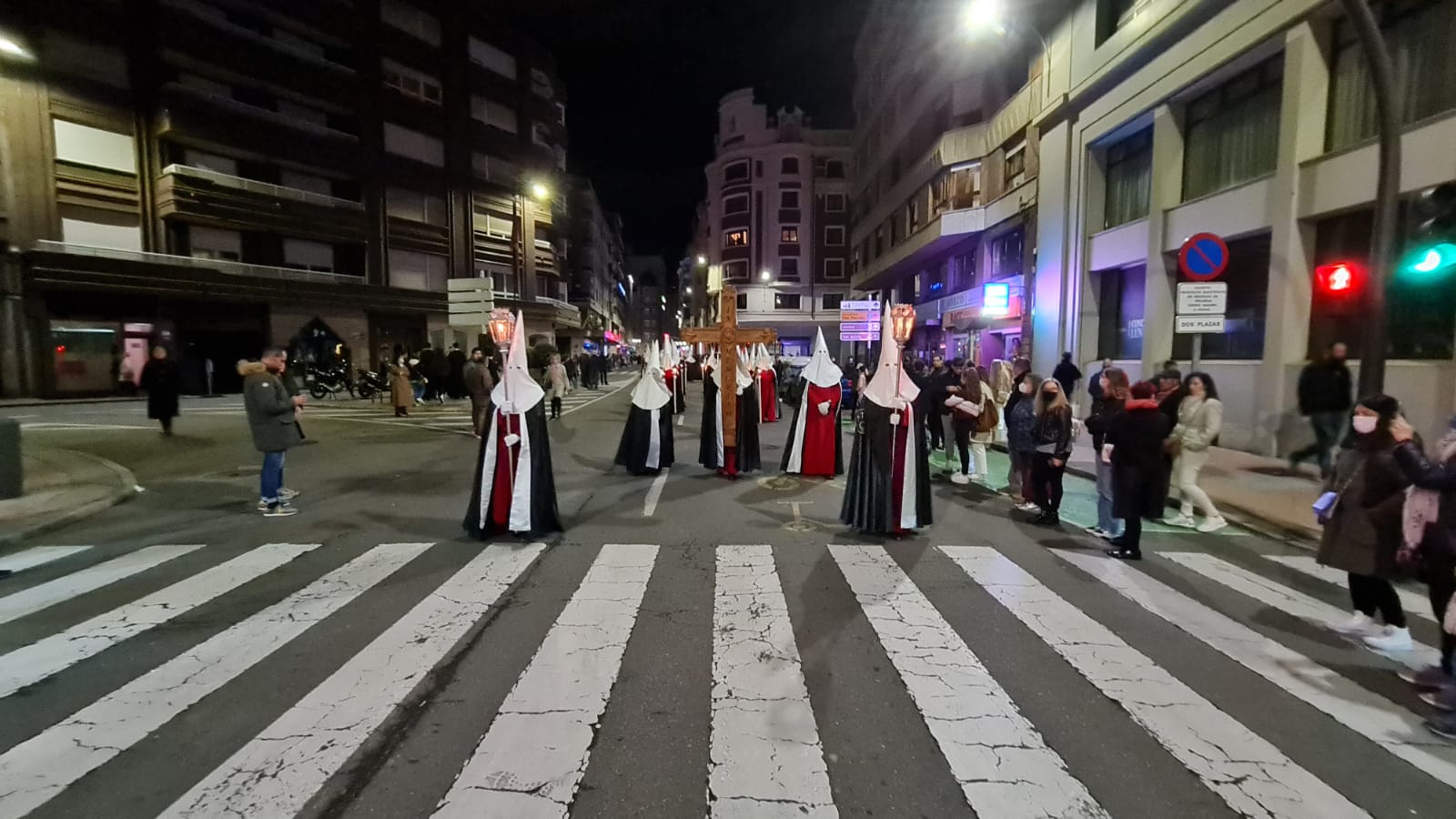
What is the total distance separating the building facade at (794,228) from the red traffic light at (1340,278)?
5114 cm

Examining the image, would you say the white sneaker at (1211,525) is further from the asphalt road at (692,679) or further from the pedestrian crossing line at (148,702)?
the pedestrian crossing line at (148,702)

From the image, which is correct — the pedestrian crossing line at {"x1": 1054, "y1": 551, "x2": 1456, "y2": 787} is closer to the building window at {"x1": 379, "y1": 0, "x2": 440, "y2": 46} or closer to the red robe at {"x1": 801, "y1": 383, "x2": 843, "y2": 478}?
the red robe at {"x1": 801, "y1": 383, "x2": 843, "y2": 478}

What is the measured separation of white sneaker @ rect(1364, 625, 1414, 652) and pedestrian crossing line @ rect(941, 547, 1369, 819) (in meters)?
1.61

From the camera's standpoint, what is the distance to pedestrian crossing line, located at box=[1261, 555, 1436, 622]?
5.43 metres

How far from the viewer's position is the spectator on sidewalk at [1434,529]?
3.92 meters

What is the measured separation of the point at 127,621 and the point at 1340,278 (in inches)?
598

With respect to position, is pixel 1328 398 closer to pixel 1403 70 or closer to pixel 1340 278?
pixel 1340 278

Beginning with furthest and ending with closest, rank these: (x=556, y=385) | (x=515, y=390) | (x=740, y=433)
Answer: (x=556, y=385) → (x=740, y=433) → (x=515, y=390)

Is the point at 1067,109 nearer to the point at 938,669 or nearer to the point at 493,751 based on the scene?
the point at 938,669

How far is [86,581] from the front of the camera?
595cm

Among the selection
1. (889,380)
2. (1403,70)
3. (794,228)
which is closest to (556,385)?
(889,380)

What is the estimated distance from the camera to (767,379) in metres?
18.2

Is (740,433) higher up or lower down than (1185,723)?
higher up

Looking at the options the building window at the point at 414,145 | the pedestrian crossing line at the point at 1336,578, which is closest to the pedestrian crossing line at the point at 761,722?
the pedestrian crossing line at the point at 1336,578
